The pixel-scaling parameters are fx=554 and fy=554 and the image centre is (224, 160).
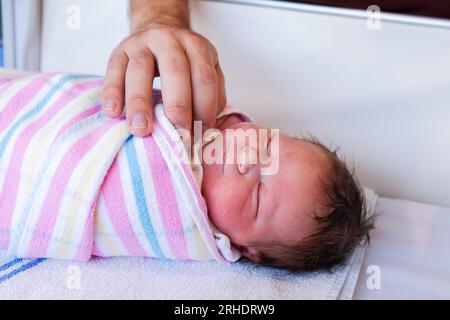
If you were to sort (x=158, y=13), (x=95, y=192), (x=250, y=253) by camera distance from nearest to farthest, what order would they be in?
(x=95, y=192) → (x=250, y=253) → (x=158, y=13)

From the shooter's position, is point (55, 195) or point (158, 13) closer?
point (55, 195)

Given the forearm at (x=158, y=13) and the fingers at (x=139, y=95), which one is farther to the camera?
the forearm at (x=158, y=13)

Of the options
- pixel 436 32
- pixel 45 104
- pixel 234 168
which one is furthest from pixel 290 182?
pixel 436 32

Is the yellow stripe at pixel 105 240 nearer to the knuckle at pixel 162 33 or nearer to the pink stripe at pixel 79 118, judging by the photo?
the pink stripe at pixel 79 118

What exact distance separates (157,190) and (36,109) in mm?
214

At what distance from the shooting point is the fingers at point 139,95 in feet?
2.32

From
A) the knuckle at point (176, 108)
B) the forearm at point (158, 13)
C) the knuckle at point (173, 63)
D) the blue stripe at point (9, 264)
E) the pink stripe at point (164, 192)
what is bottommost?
the blue stripe at point (9, 264)

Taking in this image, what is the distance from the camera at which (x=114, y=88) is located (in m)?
0.73

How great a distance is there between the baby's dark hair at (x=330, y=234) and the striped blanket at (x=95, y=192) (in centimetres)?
8

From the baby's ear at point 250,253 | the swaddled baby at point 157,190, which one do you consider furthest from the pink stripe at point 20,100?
the baby's ear at point 250,253

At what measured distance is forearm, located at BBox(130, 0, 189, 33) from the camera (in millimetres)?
952

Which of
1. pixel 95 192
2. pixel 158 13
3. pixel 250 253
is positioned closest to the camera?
pixel 95 192

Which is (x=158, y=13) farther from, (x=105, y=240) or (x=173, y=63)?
(x=105, y=240)

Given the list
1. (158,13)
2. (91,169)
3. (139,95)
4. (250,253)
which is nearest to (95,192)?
(91,169)
